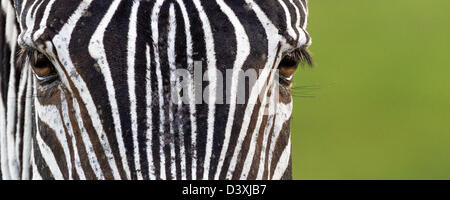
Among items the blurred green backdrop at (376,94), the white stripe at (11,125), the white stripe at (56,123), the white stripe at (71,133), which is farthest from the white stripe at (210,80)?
the blurred green backdrop at (376,94)

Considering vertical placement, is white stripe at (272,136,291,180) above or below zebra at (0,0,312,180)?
below

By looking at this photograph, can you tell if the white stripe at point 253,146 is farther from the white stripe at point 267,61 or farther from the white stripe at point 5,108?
the white stripe at point 5,108

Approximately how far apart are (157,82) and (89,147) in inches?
19.9

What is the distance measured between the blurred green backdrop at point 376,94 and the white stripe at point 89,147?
38.5 feet

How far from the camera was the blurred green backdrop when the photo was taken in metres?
17.2

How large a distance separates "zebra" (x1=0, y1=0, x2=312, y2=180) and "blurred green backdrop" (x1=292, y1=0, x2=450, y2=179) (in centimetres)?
1154

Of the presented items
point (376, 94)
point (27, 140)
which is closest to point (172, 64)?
point (27, 140)

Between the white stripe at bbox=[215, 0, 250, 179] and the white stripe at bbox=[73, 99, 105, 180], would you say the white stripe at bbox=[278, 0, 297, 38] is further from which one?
the white stripe at bbox=[73, 99, 105, 180]

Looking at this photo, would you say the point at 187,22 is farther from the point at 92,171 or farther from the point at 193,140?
the point at 92,171

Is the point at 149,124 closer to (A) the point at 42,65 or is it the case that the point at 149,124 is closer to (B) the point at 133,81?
(B) the point at 133,81

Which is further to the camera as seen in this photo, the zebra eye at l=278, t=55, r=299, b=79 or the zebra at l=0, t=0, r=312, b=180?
the zebra eye at l=278, t=55, r=299, b=79

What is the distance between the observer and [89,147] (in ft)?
12.3

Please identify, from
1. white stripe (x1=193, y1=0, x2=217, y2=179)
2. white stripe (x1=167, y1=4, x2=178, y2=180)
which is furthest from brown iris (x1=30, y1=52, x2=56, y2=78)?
white stripe (x1=193, y1=0, x2=217, y2=179)

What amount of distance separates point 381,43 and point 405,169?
514cm
